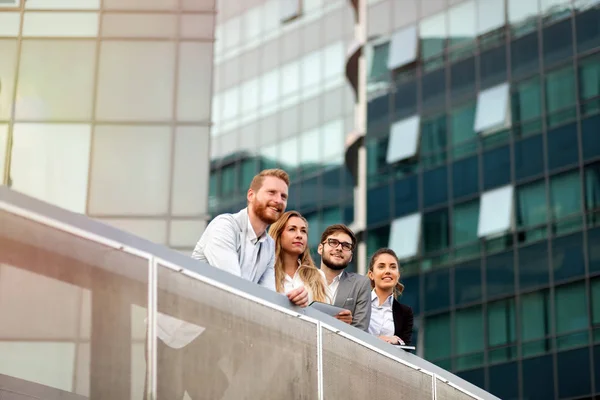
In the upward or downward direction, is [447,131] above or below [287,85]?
below

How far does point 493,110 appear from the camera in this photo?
42.2 m

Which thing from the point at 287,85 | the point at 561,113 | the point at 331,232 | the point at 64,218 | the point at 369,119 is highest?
the point at 287,85

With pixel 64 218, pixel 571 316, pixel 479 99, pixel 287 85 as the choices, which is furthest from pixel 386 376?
pixel 287 85

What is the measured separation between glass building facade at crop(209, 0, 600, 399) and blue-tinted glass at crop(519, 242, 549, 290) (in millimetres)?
38

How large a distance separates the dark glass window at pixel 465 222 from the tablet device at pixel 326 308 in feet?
101

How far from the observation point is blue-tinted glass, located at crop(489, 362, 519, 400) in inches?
1531

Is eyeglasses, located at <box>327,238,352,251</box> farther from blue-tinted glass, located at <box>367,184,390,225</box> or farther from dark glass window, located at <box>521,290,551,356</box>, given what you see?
blue-tinted glass, located at <box>367,184,390,225</box>

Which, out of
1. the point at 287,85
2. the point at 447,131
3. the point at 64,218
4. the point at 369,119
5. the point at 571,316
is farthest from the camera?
the point at 287,85

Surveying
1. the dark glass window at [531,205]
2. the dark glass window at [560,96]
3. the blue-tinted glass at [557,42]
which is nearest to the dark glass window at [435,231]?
the dark glass window at [531,205]

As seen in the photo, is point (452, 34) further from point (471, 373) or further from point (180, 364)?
point (180, 364)

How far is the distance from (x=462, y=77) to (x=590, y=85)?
5.31m

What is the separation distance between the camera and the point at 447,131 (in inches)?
1725

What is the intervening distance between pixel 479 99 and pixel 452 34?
8.97ft

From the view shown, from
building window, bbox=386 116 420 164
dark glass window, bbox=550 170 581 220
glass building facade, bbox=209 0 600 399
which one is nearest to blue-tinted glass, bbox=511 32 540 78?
glass building facade, bbox=209 0 600 399
